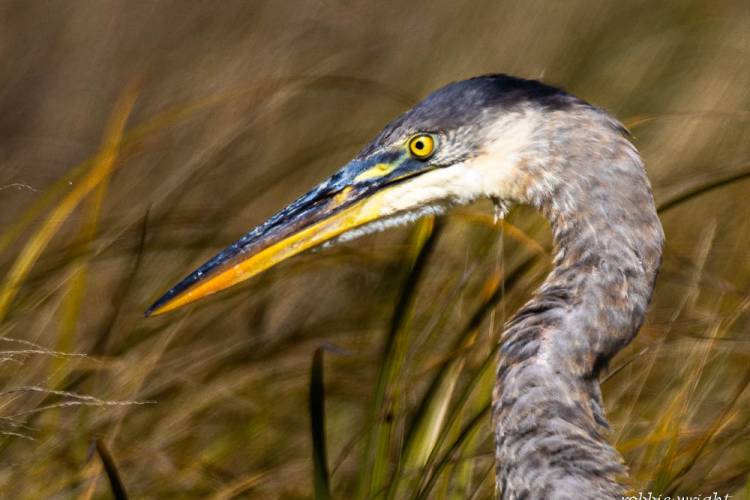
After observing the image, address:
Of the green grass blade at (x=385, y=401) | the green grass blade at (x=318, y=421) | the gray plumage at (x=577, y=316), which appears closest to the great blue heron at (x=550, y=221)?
the gray plumage at (x=577, y=316)

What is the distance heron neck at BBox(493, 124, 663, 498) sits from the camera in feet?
6.37

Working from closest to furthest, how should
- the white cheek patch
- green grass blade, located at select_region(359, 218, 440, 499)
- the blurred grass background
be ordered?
the white cheek patch → green grass blade, located at select_region(359, 218, 440, 499) → the blurred grass background

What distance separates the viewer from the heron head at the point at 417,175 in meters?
2.16

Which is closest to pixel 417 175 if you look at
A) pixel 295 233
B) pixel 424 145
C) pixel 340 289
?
pixel 424 145

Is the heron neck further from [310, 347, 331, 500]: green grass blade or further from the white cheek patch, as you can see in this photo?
[310, 347, 331, 500]: green grass blade

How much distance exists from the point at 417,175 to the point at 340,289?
1463mm

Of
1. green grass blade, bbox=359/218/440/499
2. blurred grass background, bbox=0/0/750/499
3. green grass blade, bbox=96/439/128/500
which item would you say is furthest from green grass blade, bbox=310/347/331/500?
green grass blade, bbox=96/439/128/500

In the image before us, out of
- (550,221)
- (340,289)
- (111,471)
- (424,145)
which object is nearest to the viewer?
(111,471)

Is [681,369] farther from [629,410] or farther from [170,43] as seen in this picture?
[170,43]

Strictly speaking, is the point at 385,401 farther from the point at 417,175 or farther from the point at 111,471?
the point at 111,471

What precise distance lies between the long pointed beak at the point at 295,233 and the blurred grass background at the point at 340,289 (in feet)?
0.59

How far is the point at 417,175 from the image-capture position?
7.39ft

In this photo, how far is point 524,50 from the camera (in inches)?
181

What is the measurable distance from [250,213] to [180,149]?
58cm
